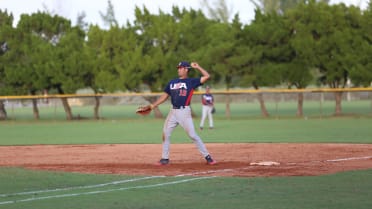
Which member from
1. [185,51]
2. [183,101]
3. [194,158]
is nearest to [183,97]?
[183,101]

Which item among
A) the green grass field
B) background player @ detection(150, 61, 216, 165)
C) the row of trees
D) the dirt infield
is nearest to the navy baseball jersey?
background player @ detection(150, 61, 216, 165)

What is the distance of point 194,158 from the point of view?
1531cm

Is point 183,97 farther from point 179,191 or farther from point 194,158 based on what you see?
point 179,191

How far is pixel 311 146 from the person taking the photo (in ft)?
60.0

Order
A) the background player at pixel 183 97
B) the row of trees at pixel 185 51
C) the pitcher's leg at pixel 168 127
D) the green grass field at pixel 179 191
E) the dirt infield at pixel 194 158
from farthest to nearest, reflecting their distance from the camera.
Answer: the row of trees at pixel 185 51 < the pitcher's leg at pixel 168 127 < the background player at pixel 183 97 < the dirt infield at pixel 194 158 < the green grass field at pixel 179 191

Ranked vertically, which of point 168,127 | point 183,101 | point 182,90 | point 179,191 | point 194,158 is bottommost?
point 194,158

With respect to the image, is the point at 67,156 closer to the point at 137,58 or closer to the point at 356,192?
the point at 356,192

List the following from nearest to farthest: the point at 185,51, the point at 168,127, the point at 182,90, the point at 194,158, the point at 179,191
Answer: the point at 179,191 → the point at 182,90 → the point at 168,127 → the point at 194,158 → the point at 185,51

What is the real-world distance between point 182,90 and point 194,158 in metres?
2.57

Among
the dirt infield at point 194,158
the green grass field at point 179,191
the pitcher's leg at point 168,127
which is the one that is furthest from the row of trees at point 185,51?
the green grass field at point 179,191

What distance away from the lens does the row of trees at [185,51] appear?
128 feet

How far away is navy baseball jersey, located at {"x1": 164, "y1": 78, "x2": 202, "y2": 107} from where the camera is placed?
43.4ft

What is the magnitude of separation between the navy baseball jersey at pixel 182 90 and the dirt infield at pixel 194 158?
1.24 m

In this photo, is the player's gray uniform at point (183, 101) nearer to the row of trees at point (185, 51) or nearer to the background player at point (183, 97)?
the background player at point (183, 97)
